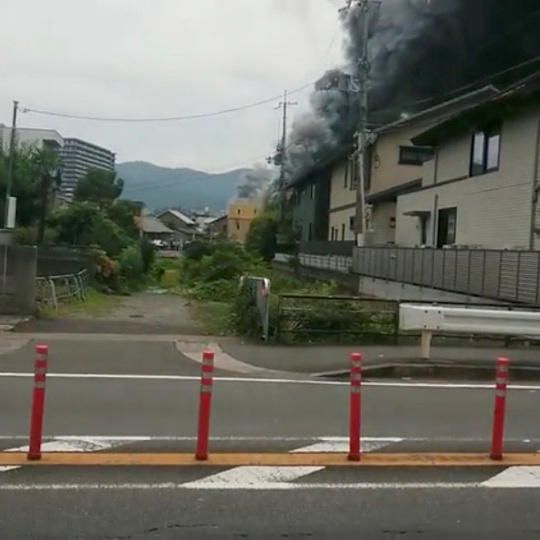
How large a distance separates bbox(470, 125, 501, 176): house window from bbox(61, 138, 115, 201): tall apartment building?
211 ft

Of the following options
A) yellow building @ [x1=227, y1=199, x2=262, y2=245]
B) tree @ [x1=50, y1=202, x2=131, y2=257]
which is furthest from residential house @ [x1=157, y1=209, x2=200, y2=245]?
tree @ [x1=50, y1=202, x2=131, y2=257]

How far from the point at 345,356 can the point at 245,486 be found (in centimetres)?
697

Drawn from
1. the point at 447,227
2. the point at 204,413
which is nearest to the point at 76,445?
the point at 204,413

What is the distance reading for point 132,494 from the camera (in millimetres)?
5164

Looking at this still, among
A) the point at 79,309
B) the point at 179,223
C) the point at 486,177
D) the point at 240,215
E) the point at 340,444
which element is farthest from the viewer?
the point at 179,223

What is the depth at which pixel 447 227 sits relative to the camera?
2853 centimetres

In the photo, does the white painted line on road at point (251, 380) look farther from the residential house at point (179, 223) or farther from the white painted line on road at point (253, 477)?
the residential house at point (179, 223)

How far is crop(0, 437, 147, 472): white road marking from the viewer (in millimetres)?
6245

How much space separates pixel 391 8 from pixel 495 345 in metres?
57.0

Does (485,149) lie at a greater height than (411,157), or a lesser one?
lesser

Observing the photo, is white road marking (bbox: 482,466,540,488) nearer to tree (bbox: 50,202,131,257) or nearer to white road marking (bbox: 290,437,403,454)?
white road marking (bbox: 290,437,403,454)

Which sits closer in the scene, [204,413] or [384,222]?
[204,413]

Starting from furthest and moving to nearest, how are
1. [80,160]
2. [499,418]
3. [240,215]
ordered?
[240,215]
[80,160]
[499,418]

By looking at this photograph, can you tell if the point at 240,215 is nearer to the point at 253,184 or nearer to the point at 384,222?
the point at 253,184
